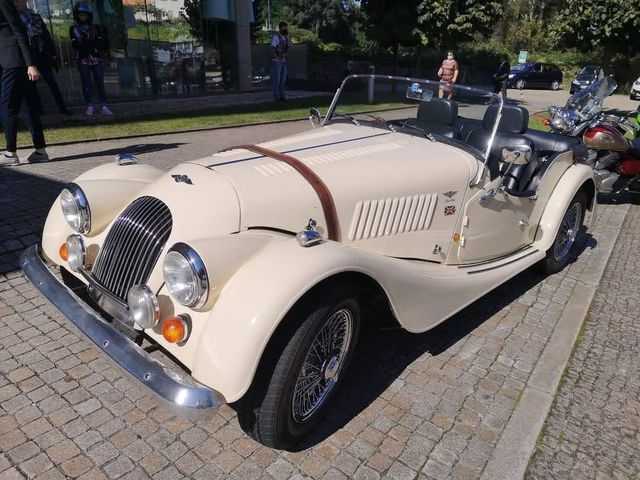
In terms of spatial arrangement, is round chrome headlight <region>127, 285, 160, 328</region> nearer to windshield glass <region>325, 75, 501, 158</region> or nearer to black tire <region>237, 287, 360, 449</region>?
black tire <region>237, 287, 360, 449</region>

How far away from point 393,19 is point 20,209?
720 inches

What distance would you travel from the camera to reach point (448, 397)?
116 inches

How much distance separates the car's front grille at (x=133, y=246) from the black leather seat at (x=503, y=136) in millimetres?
2430

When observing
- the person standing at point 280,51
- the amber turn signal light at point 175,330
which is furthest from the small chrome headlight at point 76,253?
the person standing at point 280,51

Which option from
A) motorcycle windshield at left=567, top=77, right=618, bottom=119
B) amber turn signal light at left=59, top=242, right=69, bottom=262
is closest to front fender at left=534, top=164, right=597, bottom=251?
amber turn signal light at left=59, top=242, right=69, bottom=262

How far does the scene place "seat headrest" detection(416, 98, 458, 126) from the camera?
158 inches

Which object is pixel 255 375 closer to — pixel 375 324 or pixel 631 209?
pixel 375 324

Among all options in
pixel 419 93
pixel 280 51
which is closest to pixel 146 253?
pixel 419 93

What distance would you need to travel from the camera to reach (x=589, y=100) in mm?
7914

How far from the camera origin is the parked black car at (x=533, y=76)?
27625 mm

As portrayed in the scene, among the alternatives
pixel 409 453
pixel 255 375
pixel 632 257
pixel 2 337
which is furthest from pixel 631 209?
pixel 2 337

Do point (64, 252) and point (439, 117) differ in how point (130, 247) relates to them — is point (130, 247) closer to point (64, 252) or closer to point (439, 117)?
point (64, 252)

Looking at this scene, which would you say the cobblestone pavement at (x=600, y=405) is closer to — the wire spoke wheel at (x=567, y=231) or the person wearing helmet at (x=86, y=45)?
the wire spoke wheel at (x=567, y=231)

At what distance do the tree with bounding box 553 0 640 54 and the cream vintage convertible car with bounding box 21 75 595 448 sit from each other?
2073 cm
